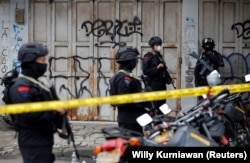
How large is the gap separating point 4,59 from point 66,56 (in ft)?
4.44

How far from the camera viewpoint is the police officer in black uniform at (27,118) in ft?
19.5

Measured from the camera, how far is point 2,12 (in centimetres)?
1282

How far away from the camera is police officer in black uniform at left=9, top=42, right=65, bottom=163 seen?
595 centimetres

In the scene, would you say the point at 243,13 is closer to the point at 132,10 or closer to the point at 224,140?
the point at 132,10

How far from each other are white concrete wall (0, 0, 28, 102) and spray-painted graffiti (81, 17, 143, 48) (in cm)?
132

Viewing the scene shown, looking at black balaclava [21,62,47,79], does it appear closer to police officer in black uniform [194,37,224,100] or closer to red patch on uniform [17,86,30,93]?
red patch on uniform [17,86,30,93]

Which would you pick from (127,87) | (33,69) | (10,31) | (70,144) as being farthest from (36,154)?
(10,31)

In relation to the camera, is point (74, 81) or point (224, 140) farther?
point (74, 81)

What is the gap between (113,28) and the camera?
12.4 metres

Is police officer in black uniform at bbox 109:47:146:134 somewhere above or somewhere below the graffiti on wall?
below

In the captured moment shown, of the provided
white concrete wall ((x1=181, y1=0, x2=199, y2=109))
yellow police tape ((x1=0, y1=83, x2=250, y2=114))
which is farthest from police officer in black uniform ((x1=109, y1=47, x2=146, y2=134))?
white concrete wall ((x1=181, y1=0, x2=199, y2=109))

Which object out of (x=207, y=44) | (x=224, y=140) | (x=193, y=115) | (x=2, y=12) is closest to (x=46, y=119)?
(x=193, y=115)

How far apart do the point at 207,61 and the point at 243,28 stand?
1.55 metres

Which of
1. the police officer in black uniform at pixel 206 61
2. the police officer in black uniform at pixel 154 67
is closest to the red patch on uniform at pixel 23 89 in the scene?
the police officer in black uniform at pixel 154 67
